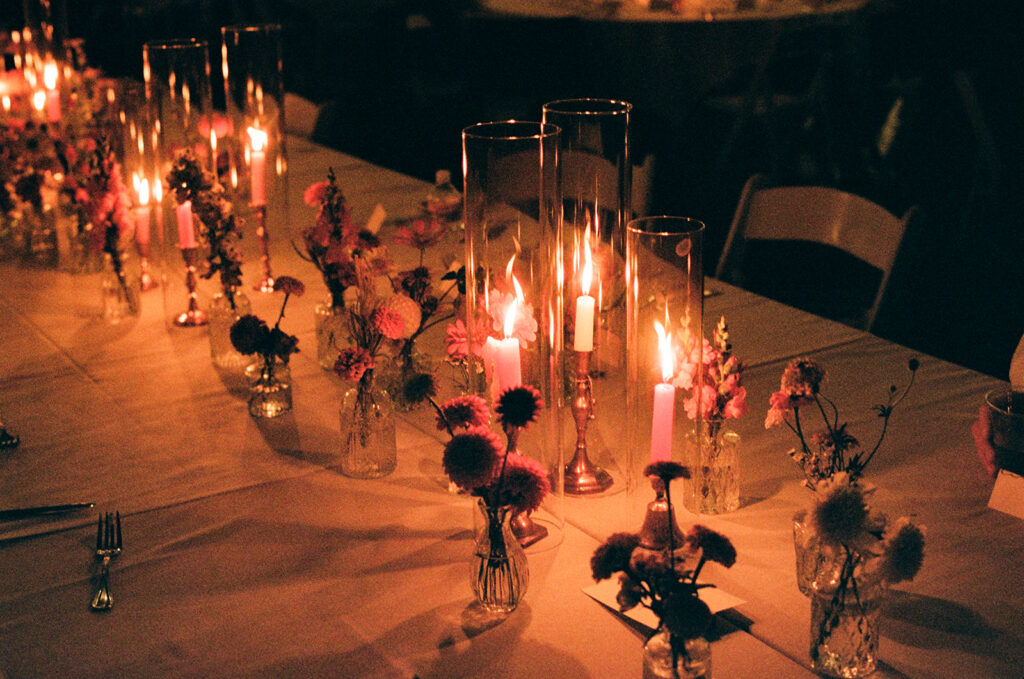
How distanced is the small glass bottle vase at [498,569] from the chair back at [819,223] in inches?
49.8

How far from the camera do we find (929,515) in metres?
1.47

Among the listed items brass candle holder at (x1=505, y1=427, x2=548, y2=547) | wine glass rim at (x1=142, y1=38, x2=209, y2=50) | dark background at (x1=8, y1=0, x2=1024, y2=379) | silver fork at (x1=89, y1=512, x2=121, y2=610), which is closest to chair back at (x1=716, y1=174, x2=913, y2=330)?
dark background at (x1=8, y1=0, x2=1024, y2=379)

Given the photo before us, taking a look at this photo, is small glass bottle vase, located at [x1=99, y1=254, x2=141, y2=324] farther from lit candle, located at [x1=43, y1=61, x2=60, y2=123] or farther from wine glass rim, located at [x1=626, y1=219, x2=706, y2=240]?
lit candle, located at [x1=43, y1=61, x2=60, y2=123]

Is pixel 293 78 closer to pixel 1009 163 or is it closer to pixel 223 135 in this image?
pixel 1009 163

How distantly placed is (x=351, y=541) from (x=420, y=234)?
62cm

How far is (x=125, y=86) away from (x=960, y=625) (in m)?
1.87

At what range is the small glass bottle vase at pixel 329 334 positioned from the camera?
6.31 ft

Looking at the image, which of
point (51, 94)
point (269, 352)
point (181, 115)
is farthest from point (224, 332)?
point (51, 94)

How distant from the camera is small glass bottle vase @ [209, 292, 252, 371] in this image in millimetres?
2008

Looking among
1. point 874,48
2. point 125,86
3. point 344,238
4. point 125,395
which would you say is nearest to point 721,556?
point 344,238

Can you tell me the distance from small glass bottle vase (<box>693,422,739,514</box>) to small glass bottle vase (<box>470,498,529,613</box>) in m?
0.32

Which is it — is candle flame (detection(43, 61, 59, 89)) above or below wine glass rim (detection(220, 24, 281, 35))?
below

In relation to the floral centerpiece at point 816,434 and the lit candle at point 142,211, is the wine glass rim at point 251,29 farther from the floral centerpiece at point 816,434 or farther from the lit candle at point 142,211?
the floral centerpiece at point 816,434

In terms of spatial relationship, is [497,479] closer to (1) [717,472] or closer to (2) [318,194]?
(1) [717,472]
